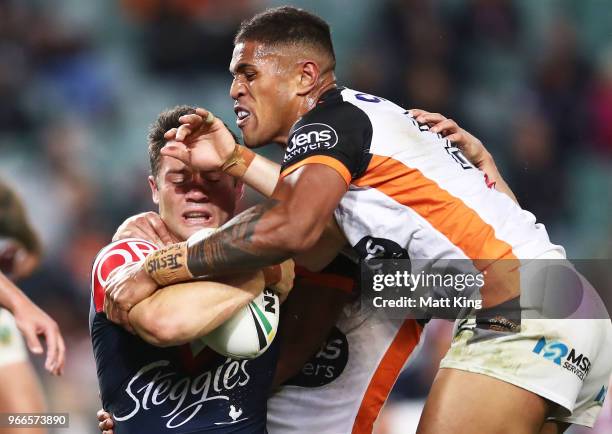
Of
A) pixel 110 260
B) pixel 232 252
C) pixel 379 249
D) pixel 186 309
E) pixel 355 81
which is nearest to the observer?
pixel 186 309

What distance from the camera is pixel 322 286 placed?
4.45m

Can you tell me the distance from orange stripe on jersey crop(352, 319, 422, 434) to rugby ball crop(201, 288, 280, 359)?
1214 mm

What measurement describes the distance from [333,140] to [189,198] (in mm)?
705

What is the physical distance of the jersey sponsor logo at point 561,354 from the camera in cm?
375

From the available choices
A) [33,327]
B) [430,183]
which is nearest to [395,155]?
[430,183]

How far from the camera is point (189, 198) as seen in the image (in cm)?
400

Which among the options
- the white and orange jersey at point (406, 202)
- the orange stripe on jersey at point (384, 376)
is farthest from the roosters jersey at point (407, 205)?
the orange stripe on jersey at point (384, 376)

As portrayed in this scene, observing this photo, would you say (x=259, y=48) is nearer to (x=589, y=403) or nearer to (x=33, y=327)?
(x=33, y=327)

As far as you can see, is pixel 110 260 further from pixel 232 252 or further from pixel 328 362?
pixel 328 362

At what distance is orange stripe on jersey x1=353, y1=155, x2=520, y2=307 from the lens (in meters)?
3.81

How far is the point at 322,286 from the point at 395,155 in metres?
0.87

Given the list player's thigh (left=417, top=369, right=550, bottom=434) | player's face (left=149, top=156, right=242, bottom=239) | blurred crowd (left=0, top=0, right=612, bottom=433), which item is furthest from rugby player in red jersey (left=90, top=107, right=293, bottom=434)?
blurred crowd (left=0, top=0, right=612, bottom=433)

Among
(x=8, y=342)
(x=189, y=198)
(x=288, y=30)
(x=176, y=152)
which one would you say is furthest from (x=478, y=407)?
(x=8, y=342)

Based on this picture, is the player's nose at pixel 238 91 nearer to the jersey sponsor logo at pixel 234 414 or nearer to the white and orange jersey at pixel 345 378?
the white and orange jersey at pixel 345 378
